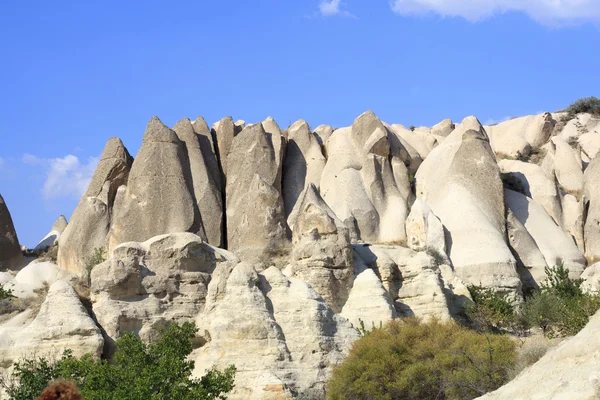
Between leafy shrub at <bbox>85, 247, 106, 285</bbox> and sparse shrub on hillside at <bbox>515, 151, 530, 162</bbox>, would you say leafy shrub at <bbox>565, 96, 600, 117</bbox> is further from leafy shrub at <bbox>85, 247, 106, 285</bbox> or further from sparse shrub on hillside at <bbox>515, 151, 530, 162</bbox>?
leafy shrub at <bbox>85, 247, 106, 285</bbox>

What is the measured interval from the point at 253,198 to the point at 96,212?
580 cm

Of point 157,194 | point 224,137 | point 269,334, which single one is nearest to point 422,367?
point 269,334

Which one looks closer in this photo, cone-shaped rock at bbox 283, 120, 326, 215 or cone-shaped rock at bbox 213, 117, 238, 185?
cone-shaped rock at bbox 283, 120, 326, 215

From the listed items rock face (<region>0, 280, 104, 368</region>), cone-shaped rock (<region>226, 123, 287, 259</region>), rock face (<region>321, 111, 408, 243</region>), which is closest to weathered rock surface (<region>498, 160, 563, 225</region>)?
rock face (<region>321, 111, 408, 243</region>)

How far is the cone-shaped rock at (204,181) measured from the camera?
3650 centimetres

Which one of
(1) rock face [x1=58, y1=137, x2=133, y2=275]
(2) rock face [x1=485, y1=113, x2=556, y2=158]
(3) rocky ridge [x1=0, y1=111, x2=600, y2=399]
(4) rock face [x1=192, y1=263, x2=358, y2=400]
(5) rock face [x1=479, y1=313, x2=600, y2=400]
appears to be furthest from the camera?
(2) rock face [x1=485, y1=113, x2=556, y2=158]

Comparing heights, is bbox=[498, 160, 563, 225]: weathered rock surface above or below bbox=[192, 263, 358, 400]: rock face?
A: above

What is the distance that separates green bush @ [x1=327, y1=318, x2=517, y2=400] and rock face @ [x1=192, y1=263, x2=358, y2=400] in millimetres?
861

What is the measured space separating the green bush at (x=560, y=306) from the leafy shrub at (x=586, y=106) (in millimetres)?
26377

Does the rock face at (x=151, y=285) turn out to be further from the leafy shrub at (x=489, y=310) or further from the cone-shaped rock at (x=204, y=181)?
the cone-shaped rock at (x=204, y=181)

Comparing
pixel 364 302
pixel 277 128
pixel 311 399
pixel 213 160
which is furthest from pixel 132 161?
pixel 311 399

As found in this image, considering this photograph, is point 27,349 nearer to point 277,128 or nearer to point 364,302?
point 364,302

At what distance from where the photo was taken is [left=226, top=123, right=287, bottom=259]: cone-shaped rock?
111 feet

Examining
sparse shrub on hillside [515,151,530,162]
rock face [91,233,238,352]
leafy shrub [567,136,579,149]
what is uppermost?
leafy shrub [567,136,579,149]
